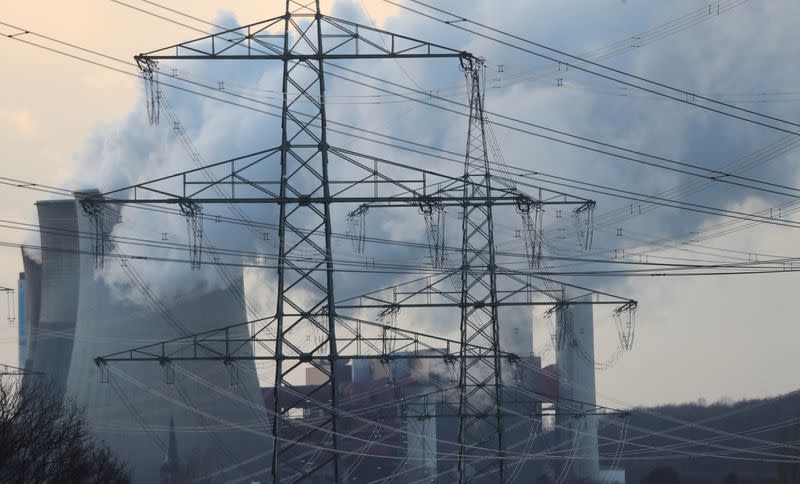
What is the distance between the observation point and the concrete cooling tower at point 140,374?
141ft

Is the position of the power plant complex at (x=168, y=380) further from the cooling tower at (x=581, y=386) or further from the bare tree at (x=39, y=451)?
the bare tree at (x=39, y=451)

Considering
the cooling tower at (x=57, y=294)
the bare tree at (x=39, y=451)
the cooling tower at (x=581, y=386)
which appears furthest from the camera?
the cooling tower at (x=581, y=386)

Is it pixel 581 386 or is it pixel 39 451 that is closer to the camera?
pixel 39 451

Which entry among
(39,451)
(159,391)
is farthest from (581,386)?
(39,451)

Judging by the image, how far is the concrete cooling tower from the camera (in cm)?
4294

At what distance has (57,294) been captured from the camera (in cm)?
4606

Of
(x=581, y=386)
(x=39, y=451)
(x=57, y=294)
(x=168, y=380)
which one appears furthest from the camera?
(x=581, y=386)

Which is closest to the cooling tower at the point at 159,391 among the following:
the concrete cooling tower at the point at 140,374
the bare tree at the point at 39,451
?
the concrete cooling tower at the point at 140,374

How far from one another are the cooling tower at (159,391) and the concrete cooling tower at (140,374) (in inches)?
1.4

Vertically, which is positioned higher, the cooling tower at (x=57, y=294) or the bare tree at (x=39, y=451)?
the cooling tower at (x=57, y=294)

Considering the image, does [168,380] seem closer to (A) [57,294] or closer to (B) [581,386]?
(A) [57,294]

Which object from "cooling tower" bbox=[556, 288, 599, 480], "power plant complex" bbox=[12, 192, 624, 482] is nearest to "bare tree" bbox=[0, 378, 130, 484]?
"power plant complex" bbox=[12, 192, 624, 482]

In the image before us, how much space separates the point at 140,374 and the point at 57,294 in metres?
4.27

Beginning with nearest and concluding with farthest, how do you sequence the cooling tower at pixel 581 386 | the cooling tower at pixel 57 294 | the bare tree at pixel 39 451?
the bare tree at pixel 39 451 → the cooling tower at pixel 57 294 → the cooling tower at pixel 581 386
